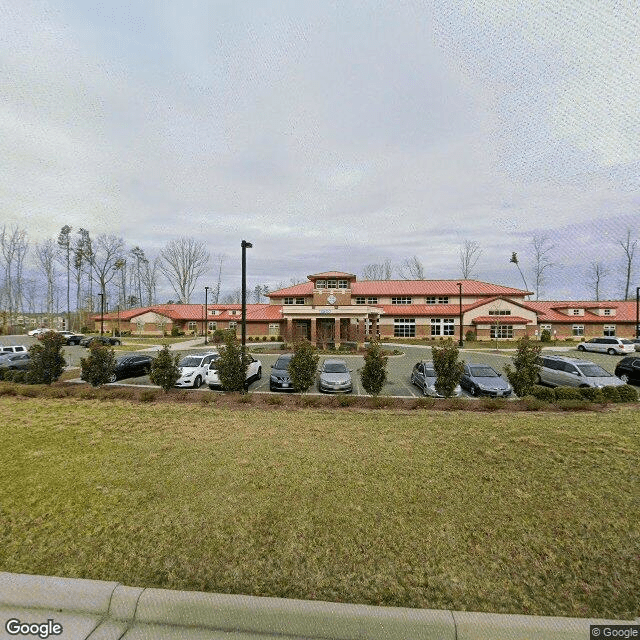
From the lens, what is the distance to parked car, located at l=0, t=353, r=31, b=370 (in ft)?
64.4

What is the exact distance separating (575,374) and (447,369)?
6.91 meters

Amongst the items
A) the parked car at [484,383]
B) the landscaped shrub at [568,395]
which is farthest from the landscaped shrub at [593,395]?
the parked car at [484,383]

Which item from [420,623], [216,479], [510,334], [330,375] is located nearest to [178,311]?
[330,375]

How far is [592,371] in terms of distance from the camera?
557 inches

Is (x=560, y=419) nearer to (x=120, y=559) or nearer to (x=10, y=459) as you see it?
(x=120, y=559)

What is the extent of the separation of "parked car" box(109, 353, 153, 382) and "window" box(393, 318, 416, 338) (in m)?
32.4

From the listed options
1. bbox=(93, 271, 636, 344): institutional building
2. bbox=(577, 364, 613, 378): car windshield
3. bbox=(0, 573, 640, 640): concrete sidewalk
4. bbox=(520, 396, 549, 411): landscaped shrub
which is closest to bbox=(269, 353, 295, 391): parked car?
bbox=(520, 396, 549, 411): landscaped shrub

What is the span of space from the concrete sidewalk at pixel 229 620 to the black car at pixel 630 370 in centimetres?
1726

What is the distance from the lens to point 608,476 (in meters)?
5.37

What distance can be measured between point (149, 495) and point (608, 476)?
7.22m

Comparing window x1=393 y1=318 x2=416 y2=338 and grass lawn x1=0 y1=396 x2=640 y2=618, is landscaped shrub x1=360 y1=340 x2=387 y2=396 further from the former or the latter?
window x1=393 y1=318 x2=416 y2=338

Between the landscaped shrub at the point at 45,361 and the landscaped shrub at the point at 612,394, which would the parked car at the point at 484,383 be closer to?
the landscaped shrub at the point at 612,394

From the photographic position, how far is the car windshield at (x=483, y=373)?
14.2m

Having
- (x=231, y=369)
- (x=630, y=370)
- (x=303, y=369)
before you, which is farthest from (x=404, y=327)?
(x=231, y=369)
